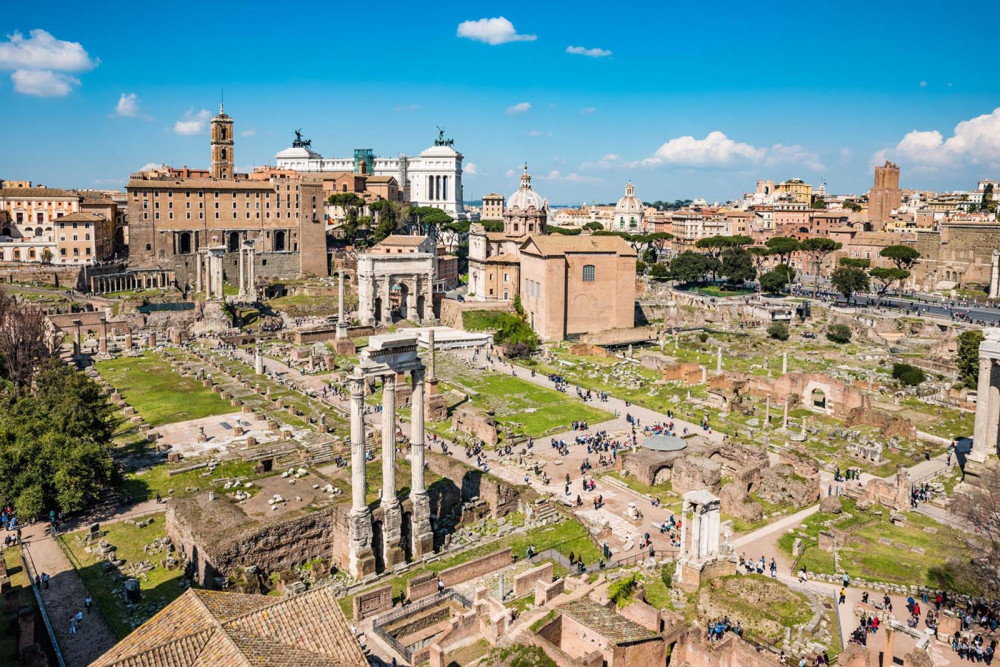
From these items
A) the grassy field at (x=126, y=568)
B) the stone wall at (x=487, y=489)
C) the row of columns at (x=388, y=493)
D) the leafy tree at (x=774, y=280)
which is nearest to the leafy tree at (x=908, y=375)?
the leafy tree at (x=774, y=280)

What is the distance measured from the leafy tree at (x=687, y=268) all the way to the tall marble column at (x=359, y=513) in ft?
222

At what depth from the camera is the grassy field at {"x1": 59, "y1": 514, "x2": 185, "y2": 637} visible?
798 inches

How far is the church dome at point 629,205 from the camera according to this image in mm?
155125

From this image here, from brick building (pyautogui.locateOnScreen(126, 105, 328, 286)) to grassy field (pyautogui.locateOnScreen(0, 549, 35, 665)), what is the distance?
60.7 metres

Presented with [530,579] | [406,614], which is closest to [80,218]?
[406,614]

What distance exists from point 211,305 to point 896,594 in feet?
182

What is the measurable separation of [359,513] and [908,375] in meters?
39.2

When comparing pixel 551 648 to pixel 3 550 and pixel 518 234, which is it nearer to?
pixel 3 550

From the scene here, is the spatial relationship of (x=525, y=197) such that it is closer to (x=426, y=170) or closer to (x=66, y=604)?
(x=426, y=170)

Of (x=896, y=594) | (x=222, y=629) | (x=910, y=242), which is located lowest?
(x=896, y=594)

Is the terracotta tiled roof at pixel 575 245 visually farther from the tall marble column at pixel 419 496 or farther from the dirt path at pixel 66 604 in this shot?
the dirt path at pixel 66 604

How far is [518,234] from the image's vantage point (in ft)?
253

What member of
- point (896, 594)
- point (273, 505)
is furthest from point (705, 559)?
point (273, 505)

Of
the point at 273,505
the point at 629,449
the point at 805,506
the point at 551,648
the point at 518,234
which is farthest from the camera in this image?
the point at 518,234
